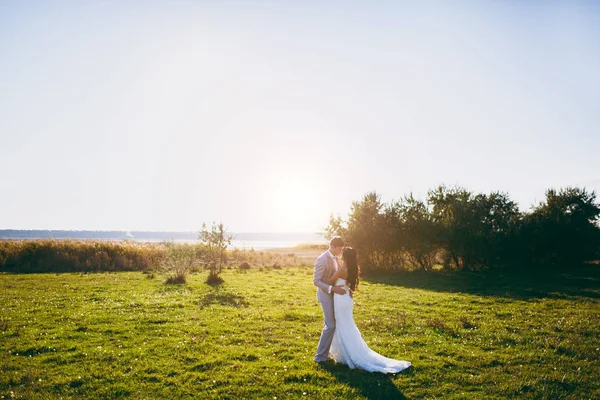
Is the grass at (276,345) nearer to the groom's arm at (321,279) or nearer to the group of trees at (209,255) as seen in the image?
the groom's arm at (321,279)

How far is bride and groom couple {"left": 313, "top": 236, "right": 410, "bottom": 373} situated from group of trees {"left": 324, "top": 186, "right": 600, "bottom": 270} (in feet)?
96.0

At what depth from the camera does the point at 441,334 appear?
14.4 m

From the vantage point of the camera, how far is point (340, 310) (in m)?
11.1

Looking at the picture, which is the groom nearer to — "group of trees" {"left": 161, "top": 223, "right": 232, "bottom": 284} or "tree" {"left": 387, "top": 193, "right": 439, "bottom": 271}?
"group of trees" {"left": 161, "top": 223, "right": 232, "bottom": 284}

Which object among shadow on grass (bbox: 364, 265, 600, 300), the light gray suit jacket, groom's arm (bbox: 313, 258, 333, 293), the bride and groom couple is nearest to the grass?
the bride and groom couple

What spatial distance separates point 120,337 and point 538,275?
118 feet

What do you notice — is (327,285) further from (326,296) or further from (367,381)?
(367,381)

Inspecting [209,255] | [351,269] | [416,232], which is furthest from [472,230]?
[351,269]

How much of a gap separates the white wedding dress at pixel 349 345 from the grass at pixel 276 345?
1.12 feet

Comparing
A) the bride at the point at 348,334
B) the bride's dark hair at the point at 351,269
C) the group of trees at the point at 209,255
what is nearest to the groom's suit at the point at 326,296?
the bride at the point at 348,334

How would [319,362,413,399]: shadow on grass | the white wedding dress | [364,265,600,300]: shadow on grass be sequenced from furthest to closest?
[364,265,600,300]: shadow on grass → the white wedding dress → [319,362,413,399]: shadow on grass

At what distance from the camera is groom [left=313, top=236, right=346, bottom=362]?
36.6ft

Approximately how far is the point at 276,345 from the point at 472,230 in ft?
104

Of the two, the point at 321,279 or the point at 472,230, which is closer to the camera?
the point at 321,279
